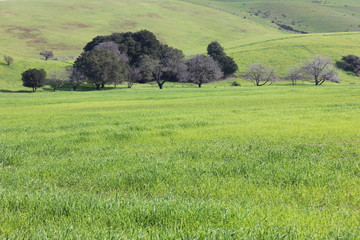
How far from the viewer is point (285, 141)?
1290 cm

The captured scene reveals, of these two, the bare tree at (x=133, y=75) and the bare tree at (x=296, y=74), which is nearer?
the bare tree at (x=133, y=75)

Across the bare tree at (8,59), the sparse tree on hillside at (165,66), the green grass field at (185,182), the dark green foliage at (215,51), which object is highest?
the dark green foliage at (215,51)

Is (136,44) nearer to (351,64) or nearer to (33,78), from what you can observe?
(33,78)

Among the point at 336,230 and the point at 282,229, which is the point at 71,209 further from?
the point at 336,230

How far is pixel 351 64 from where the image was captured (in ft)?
408

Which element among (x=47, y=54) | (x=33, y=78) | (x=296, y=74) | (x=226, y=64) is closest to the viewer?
(x=33, y=78)

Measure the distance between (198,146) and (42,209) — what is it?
23.8ft

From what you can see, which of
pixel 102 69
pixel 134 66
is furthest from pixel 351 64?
pixel 102 69

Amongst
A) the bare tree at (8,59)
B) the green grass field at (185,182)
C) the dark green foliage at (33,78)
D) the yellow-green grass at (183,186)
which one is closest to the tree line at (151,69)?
the dark green foliage at (33,78)

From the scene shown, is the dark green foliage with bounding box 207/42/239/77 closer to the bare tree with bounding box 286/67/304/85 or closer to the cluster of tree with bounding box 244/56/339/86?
the cluster of tree with bounding box 244/56/339/86

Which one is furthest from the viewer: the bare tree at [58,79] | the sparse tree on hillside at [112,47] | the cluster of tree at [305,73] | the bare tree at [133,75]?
the sparse tree on hillside at [112,47]

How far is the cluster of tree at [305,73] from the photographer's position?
10525 centimetres

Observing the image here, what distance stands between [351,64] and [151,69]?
82605mm

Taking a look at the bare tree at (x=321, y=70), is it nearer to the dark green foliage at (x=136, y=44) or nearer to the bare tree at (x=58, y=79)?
the dark green foliage at (x=136, y=44)
